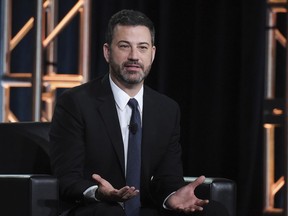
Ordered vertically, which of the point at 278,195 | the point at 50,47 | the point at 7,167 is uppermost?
the point at 50,47

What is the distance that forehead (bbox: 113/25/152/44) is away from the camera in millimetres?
2588

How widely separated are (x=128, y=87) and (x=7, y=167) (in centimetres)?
62

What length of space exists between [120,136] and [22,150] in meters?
0.53

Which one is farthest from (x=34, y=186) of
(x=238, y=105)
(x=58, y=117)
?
(x=238, y=105)

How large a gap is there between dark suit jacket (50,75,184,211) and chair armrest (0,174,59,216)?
63 mm

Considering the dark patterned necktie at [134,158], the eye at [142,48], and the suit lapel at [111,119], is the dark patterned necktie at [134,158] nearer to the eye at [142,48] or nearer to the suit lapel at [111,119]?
the suit lapel at [111,119]

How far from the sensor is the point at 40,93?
13.6 ft

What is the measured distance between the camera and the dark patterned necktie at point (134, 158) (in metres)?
2.55

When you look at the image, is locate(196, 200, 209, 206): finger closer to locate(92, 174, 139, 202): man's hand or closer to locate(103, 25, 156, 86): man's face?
locate(92, 174, 139, 202): man's hand

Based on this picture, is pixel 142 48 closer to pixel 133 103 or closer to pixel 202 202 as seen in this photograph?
pixel 133 103

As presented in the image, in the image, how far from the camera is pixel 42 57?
413cm

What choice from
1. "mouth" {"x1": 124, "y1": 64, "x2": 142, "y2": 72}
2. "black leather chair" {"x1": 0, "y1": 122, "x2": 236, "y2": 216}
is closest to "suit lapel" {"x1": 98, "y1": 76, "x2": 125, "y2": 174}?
"mouth" {"x1": 124, "y1": 64, "x2": 142, "y2": 72}

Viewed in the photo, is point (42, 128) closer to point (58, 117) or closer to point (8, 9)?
point (58, 117)

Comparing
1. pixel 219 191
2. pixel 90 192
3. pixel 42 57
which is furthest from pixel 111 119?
pixel 42 57
